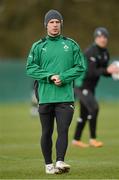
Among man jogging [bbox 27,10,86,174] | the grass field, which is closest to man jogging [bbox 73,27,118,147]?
the grass field

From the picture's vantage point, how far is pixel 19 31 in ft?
192

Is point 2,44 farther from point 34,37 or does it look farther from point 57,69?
point 57,69

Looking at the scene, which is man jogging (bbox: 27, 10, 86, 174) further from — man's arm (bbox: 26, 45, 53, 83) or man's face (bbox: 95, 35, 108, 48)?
man's face (bbox: 95, 35, 108, 48)

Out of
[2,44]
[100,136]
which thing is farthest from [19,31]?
[100,136]

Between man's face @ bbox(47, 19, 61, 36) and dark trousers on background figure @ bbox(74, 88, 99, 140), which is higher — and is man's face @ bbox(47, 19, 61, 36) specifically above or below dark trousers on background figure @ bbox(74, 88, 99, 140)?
above

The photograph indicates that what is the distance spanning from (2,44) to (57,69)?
150ft

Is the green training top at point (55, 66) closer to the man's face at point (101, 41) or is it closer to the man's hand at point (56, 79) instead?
the man's hand at point (56, 79)

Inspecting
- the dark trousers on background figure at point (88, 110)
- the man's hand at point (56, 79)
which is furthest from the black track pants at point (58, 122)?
the dark trousers on background figure at point (88, 110)

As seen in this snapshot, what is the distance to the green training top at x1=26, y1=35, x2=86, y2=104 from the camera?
12.1 m

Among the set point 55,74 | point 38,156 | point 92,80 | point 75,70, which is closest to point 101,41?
point 92,80

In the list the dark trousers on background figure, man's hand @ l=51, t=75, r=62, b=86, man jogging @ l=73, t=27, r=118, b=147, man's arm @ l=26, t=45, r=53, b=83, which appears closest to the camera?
man's hand @ l=51, t=75, r=62, b=86

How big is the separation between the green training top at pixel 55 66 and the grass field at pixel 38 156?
111cm

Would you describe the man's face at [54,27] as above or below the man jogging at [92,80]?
above

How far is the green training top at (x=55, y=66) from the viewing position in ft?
39.8
